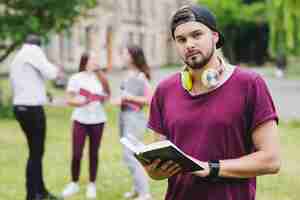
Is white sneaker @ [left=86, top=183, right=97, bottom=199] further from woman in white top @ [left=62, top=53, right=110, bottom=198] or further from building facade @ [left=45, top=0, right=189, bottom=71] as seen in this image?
building facade @ [left=45, top=0, right=189, bottom=71]

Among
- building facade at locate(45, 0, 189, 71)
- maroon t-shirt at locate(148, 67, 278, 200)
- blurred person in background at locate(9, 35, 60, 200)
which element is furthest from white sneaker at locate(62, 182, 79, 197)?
building facade at locate(45, 0, 189, 71)

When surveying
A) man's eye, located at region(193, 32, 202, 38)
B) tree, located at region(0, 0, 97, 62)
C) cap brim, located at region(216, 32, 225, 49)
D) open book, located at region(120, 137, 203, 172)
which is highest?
man's eye, located at region(193, 32, 202, 38)

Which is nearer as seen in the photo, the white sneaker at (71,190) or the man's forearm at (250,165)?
the man's forearm at (250,165)

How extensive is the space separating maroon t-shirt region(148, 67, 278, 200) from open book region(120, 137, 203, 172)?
18 cm

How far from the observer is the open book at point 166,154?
294cm

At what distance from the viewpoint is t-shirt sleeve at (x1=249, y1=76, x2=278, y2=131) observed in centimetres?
312

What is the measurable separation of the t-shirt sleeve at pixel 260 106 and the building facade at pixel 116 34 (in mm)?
31137

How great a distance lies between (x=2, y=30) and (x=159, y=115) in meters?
16.6

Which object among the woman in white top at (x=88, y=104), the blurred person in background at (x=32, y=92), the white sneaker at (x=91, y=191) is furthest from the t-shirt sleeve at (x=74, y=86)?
the white sneaker at (x=91, y=191)

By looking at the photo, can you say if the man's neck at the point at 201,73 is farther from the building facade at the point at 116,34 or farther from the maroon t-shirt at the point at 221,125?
the building facade at the point at 116,34

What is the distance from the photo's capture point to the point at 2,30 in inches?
762

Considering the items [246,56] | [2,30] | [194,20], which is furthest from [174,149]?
[246,56]

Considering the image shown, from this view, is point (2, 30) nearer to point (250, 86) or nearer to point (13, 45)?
point (13, 45)

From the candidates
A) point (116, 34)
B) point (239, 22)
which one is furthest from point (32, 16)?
point (239, 22)
